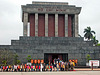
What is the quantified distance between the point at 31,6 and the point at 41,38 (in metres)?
7.84

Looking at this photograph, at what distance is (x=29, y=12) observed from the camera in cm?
4288

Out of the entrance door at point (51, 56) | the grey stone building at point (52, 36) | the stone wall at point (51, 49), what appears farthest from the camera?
the entrance door at point (51, 56)

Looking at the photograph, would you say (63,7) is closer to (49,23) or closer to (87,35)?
(49,23)

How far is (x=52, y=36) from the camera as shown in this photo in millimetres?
43438

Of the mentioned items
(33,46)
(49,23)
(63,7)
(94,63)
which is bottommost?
(94,63)

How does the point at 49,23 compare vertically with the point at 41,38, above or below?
above

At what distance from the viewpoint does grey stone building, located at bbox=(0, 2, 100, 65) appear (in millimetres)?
36188

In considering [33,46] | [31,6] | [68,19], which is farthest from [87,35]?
[33,46]

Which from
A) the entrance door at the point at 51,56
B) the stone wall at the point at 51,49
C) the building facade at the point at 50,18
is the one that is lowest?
the entrance door at the point at 51,56

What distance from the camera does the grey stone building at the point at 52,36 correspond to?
119 ft

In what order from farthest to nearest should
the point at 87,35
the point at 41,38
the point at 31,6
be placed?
the point at 87,35 → the point at 31,6 → the point at 41,38

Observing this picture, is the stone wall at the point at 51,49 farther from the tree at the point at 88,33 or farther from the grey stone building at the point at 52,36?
the tree at the point at 88,33

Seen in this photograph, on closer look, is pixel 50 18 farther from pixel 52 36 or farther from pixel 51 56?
pixel 51 56

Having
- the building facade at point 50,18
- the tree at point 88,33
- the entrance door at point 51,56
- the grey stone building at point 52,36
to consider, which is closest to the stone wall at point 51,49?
the grey stone building at point 52,36
